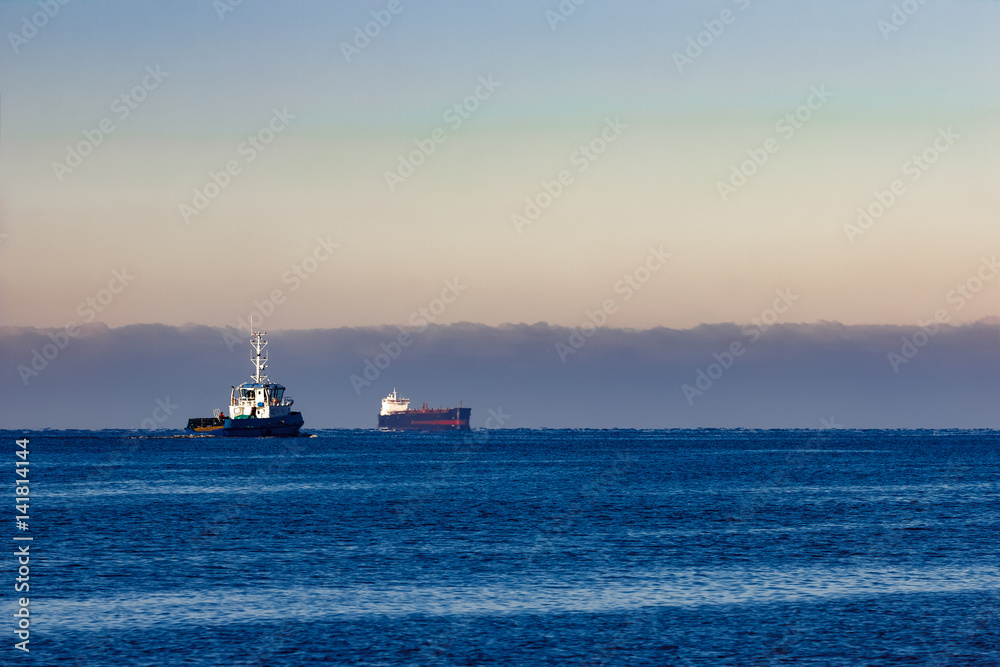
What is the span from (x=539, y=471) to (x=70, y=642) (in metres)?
115

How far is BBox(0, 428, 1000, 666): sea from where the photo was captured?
3189cm

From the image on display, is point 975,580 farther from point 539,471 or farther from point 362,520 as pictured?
point 539,471

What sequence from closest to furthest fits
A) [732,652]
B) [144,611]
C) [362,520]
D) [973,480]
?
[732,652]
[144,611]
[362,520]
[973,480]

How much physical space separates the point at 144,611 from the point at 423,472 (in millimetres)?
102819

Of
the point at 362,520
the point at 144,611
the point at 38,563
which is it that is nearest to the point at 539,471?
the point at 362,520

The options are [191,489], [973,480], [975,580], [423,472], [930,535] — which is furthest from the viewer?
[423,472]

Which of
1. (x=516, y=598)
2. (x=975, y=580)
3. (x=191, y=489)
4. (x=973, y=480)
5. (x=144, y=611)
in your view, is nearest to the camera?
(x=144, y=611)

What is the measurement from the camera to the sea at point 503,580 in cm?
3189

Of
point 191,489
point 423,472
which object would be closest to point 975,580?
point 191,489

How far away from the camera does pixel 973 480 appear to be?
120875 millimetres

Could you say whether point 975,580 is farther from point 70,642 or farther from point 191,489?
point 191,489

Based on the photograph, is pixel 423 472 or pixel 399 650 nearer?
pixel 399 650

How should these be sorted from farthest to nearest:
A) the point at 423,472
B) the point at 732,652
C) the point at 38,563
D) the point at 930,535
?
the point at 423,472 < the point at 930,535 < the point at 38,563 < the point at 732,652

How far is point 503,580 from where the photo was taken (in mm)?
43875
